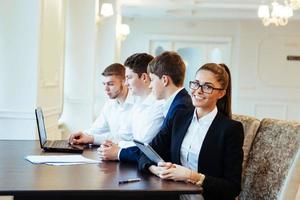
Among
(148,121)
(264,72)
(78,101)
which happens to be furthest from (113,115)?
(264,72)

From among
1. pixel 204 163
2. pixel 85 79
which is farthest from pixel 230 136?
pixel 85 79

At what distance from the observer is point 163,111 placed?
238 cm

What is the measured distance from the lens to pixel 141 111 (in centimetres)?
245

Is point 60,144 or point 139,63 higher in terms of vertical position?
point 139,63

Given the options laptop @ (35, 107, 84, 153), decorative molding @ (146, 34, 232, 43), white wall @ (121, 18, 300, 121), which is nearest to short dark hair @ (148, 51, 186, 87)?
laptop @ (35, 107, 84, 153)

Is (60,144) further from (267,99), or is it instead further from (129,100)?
(267,99)

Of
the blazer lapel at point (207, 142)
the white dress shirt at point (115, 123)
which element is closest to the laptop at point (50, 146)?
the white dress shirt at point (115, 123)

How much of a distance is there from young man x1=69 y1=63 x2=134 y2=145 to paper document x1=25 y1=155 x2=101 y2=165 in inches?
18.8

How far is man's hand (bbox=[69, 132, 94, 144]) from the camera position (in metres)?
2.79

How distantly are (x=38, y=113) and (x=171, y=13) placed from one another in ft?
24.9

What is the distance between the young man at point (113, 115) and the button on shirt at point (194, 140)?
639 millimetres

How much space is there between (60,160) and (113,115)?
34.7 inches

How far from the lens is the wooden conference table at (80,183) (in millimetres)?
1647

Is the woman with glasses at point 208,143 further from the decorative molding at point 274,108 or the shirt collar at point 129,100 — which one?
the decorative molding at point 274,108
